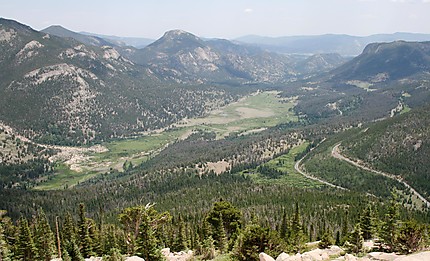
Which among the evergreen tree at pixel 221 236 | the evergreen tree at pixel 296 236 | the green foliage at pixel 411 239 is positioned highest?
the green foliage at pixel 411 239

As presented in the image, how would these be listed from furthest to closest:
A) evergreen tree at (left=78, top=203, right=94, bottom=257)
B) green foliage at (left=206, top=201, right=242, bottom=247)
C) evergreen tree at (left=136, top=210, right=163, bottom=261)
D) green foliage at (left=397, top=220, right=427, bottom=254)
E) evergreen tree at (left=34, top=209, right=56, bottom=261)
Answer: green foliage at (left=206, top=201, right=242, bottom=247), evergreen tree at (left=78, top=203, right=94, bottom=257), evergreen tree at (left=34, top=209, right=56, bottom=261), evergreen tree at (left=136, top=210, right=163, bottom=261), green foliage at (left=397, top=220, right=427, bottom=254)

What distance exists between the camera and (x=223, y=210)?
96.9m

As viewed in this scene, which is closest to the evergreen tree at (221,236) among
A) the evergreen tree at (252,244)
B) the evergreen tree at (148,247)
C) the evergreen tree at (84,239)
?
the evergreen tree at (148,247)

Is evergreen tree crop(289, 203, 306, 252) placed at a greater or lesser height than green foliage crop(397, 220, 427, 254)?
lesser

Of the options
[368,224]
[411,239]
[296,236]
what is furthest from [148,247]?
[368,224]

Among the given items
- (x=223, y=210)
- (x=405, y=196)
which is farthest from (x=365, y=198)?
(x=223, y=210)

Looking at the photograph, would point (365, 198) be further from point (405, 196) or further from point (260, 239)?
point (260, 239)

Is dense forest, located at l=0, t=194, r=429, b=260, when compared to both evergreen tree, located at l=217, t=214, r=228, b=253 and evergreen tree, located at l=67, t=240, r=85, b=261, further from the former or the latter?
evergreen tree, located at l=217, t=214, r=228, b=253

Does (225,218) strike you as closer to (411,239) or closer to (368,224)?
(368,224)

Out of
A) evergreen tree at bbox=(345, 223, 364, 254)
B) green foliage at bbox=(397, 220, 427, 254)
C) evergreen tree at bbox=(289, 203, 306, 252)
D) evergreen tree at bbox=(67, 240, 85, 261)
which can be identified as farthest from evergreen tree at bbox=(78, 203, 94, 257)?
green foliage at bbox=(397, 220, 427, 254)

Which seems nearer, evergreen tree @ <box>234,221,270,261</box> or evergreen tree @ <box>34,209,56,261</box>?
evergreen tree @ <box>234,221,270,261</box>

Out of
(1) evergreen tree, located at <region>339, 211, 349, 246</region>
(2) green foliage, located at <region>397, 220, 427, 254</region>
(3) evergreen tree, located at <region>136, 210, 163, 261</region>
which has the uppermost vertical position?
(2) green foliage, located at <region>397, 220, 427, 254</region>

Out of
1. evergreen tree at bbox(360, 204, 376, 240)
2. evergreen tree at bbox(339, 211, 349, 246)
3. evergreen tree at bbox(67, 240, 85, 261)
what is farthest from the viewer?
evergreen tree at bbox(339, 211, 349, 246)

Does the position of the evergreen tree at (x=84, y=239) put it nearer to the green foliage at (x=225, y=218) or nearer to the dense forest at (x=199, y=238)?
the dense forest at (x=199, y=238)
